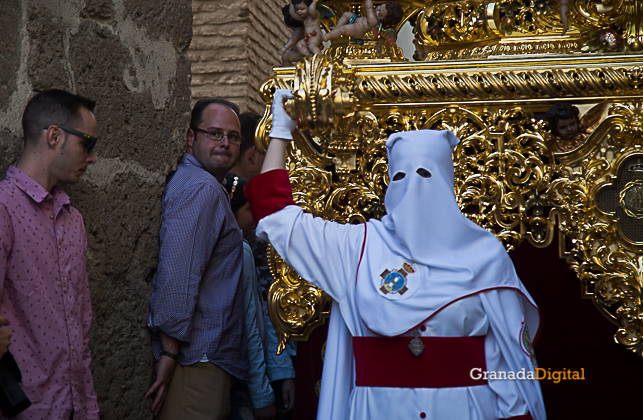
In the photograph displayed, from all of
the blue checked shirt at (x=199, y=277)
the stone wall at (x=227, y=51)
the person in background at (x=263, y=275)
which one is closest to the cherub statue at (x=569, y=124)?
the person in background at (x=263, y=275)

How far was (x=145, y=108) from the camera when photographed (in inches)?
124

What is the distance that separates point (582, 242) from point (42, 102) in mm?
2408

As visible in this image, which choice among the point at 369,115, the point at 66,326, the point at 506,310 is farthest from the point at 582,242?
the point at 66,326

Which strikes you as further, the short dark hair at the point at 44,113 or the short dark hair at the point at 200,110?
the short dark hair at the point at 200,110

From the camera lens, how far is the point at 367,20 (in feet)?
11.0

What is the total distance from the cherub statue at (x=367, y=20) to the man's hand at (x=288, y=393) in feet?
6.33

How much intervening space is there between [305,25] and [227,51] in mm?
2715

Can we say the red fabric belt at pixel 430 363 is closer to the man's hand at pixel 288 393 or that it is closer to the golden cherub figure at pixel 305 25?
the man's hand at pixel 288 393

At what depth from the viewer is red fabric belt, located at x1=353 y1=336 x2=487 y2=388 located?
2.45 m

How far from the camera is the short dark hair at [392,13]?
3322 mm

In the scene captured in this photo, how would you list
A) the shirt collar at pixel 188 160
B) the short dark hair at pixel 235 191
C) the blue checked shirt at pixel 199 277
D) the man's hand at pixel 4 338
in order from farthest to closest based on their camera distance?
the short dark hair at pixel 235 191 < the shirt collar at pixel 188 160 < the blue checked shirt at pixel 199 277 < the man's hand at pixel 4 338

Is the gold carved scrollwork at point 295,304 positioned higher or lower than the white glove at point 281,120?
lower

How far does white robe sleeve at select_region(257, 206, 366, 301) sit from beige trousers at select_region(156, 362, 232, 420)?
2.77ft

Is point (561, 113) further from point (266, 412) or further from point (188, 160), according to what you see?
point (266, 412)
